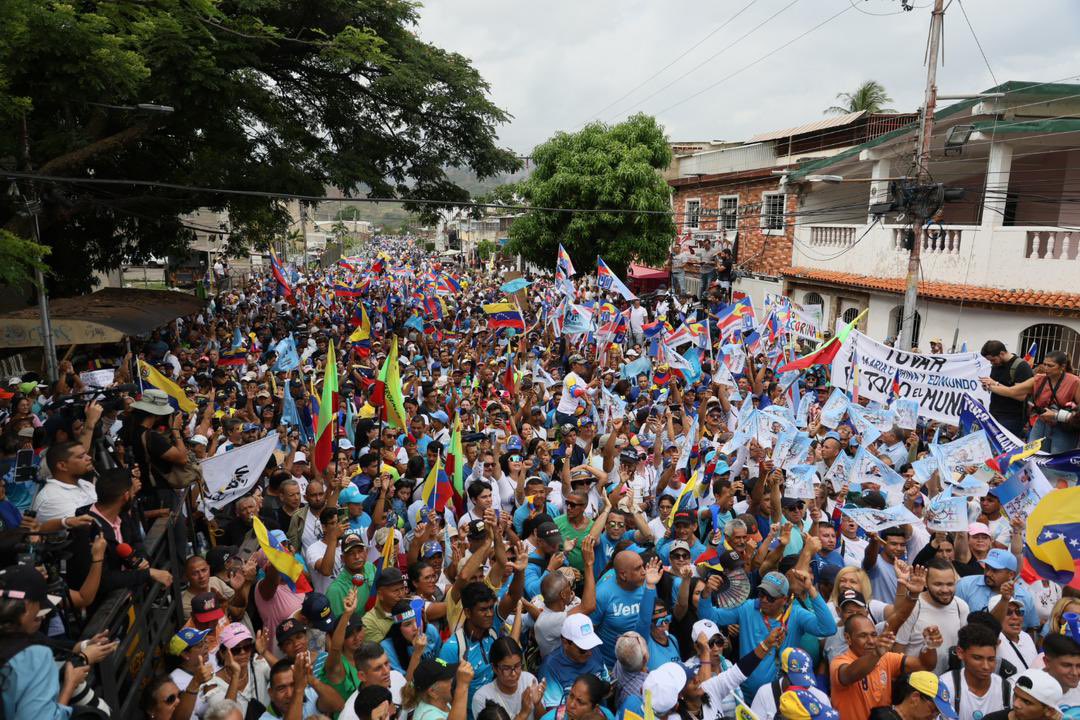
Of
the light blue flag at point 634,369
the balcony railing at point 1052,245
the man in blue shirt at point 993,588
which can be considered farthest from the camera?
the balcony railing at point 1052,245

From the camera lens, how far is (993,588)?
4758 mm

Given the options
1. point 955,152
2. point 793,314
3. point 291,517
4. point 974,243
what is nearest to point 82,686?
point 291,517

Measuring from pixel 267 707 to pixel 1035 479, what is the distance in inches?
214

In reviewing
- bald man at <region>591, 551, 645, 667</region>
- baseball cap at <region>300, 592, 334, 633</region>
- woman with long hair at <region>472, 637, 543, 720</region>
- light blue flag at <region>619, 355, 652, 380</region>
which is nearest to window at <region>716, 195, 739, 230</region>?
light blue flag at <region>619, 355, 652, 380</region>

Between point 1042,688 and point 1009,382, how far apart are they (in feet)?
19.2

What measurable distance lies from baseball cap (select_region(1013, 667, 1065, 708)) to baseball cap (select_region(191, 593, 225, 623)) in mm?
4024

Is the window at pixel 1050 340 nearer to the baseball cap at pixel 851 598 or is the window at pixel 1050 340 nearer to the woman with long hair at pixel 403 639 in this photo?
the baseball cap at pixel 851 598

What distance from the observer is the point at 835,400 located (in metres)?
8.39

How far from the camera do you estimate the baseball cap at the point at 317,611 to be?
14.0ft

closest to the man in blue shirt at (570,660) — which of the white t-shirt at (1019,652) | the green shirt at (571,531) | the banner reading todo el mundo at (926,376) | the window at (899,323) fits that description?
the green shirt at (571,531)

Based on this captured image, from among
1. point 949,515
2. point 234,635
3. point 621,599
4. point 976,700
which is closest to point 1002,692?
point 976,700

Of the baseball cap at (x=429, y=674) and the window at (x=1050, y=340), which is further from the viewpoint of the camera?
the window at (x=1050, y=340)

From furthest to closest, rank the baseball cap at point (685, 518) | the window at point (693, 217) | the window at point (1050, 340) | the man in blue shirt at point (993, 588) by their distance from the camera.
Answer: the window at point (693, 217) < the window at point (1050, 340) < the baseball cap at point (685, 518) < the man in blue shirt at point (993, 588)

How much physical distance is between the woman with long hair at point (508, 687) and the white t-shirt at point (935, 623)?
2.19 m
